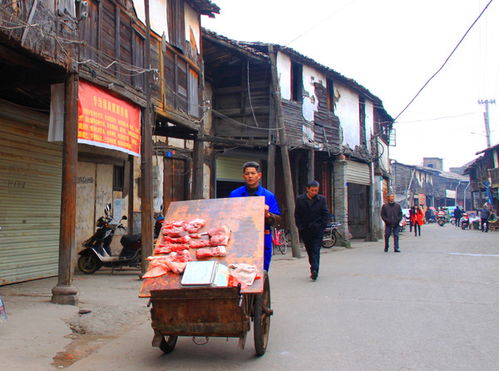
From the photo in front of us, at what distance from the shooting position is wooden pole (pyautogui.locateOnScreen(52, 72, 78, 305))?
6270mm

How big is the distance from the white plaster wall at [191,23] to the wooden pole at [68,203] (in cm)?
595

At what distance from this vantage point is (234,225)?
420cm

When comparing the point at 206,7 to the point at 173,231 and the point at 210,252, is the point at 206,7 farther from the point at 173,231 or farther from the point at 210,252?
the point at 210,252

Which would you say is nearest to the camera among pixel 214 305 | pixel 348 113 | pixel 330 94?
pixel 214 305

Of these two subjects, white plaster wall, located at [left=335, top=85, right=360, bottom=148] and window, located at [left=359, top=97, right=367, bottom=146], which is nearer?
white plaster wall, located at [left=335, top=85, right=360, bottom=148]

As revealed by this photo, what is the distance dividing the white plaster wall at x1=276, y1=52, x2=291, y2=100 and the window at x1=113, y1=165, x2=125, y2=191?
6.99 meters

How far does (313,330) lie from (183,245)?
6.30 feet

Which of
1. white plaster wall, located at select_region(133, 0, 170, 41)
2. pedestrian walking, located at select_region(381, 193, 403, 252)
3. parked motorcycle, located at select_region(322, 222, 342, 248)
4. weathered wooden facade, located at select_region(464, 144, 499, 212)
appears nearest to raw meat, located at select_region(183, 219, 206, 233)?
white plaster wall, located at select_region(133, 0, 170, 41)

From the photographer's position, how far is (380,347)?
422 cm

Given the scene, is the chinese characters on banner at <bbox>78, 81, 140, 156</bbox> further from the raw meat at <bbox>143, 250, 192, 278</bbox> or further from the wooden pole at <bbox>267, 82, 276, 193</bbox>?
the wooden pole at <bbox>267, 82, 276, 193</bbox>

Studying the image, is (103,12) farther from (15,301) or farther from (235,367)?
(235,367)

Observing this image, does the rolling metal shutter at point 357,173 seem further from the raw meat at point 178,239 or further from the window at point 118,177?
the raw meat at point 178,239

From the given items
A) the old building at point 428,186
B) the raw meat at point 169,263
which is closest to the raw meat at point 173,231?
the raw meat at point 169,263

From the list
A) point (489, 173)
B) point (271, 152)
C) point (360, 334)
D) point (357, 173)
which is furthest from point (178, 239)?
point (489, 173)
